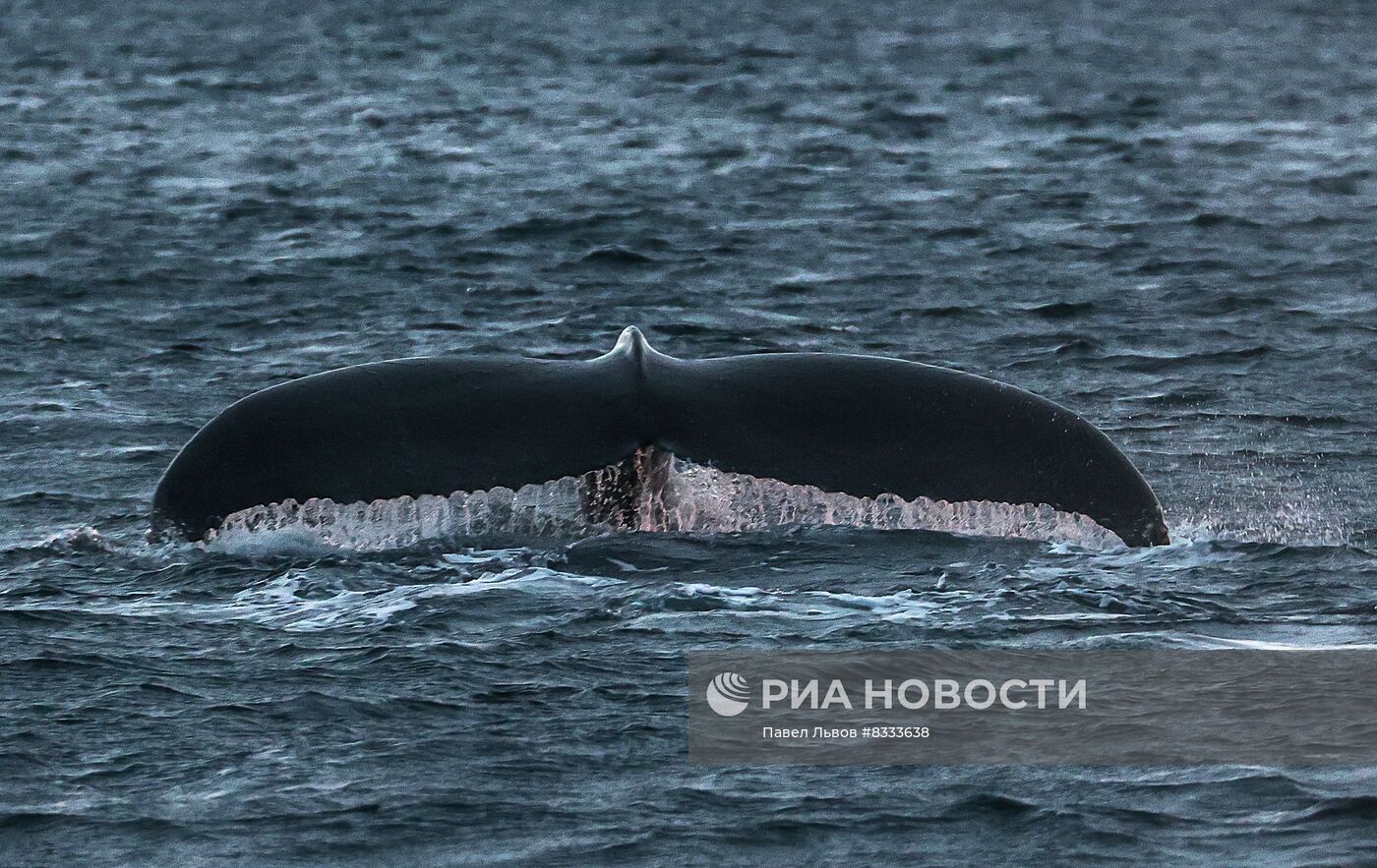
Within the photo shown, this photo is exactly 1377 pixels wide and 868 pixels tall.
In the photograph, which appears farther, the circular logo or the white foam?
→ the white foam

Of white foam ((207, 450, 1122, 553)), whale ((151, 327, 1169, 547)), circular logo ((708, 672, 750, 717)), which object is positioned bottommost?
circular logo ((708, 672, 750, 717))

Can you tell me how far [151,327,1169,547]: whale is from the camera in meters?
7.90

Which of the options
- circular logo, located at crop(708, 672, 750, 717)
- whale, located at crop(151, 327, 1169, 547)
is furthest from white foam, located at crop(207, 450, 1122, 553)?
circular logo, located at crop(708, 672, 750, 717)

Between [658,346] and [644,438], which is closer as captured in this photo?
[644,438]

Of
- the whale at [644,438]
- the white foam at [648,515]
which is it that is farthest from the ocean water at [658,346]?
the whale at [644,438]

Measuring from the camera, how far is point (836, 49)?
37.2 meters

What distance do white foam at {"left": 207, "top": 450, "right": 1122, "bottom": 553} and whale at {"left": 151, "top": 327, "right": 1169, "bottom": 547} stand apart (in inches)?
2.6

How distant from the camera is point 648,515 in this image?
28.9 ft

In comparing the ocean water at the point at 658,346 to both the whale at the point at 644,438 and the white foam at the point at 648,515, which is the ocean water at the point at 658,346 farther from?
the whale at the point at 644,438

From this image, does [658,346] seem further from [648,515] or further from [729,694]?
[729,694]

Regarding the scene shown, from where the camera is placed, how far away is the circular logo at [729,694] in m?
7.52

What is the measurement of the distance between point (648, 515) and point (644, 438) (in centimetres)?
84

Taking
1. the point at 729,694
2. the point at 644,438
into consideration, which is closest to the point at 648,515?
the point at 644,438

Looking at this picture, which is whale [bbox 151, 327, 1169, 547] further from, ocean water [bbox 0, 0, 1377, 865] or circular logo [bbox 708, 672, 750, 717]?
circular logo [bbox 708, 672, 750, 717]
